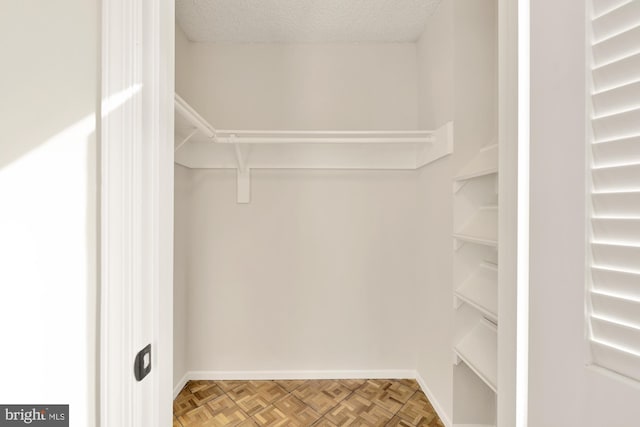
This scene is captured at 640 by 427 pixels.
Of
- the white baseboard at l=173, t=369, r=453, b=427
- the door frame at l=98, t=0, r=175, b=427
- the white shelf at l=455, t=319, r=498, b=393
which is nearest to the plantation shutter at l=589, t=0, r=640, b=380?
the door frame at l=98, t=0, r=175, b=427

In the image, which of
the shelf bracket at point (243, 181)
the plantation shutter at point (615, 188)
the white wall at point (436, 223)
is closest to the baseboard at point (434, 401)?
the white wall at point (436, 223)

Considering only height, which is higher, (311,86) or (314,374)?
(311,86)

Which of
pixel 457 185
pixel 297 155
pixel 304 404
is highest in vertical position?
pixel 297 155

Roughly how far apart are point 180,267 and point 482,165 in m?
1.96

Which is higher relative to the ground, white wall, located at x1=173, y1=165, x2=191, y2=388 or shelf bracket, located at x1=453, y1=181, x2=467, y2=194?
shelf bracket, located at x1=453, y1=181, x2=467, y2=194

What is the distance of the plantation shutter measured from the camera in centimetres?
41

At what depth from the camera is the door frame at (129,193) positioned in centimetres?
53

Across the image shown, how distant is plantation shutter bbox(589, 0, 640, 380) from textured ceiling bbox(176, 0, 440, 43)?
184 centimetres

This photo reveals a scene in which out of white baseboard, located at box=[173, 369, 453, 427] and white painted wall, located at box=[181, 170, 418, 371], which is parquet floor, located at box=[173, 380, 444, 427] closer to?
white baseboard, located at box=[173, 369, 453, 427]

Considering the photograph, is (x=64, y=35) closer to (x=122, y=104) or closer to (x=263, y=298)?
(x=122, y=104)

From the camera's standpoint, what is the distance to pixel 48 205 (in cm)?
53

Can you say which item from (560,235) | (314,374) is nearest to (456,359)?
(314,374)

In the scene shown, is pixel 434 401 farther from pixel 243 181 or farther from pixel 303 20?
pixel 303 20

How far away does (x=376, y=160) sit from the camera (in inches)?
91.9
